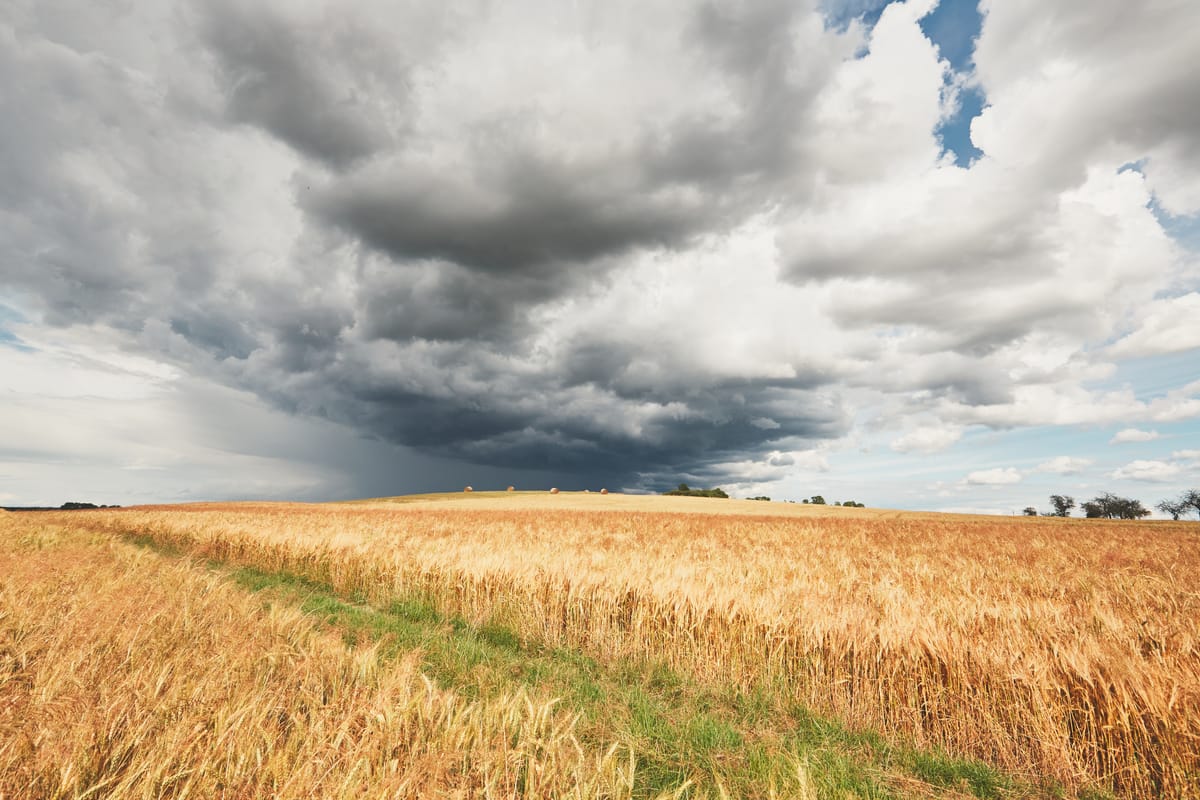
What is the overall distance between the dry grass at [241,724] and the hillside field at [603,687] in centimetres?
2

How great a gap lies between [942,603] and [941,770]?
330 centimetres

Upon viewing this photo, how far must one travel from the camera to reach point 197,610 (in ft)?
21.8

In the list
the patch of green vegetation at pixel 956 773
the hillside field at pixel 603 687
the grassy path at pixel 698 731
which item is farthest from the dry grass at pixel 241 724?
the patch of green vegetation at pixel 956 773

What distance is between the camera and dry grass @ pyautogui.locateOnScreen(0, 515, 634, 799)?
2.94 meters

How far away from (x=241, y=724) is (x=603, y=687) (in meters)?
4.72

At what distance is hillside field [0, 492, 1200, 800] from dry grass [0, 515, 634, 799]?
0.02 meters

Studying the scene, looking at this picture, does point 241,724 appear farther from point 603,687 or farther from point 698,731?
point 603,687

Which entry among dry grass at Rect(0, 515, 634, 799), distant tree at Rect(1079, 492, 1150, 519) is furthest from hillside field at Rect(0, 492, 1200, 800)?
distant tree at Rect(1079, 492, 1150, 519)

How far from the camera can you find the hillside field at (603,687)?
3.28 metres

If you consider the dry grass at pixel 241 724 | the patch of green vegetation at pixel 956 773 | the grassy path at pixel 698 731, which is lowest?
the patch of green vegetation at pixel 956 773

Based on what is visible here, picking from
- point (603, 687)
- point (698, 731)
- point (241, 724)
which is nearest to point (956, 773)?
point (698, 731)

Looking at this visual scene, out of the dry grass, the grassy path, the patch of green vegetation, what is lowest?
the patch of green vegetation

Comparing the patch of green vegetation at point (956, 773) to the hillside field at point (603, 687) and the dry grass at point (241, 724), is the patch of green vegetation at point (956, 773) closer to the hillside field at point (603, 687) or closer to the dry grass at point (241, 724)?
the hillside field at point (603, 687)

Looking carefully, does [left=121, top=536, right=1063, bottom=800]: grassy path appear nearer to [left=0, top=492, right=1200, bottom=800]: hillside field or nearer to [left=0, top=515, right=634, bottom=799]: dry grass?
[left=0, top=492, right=1200, bottom=800]: hillside field
